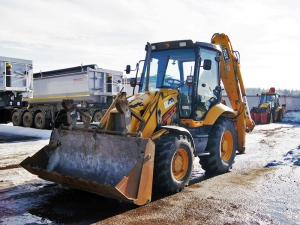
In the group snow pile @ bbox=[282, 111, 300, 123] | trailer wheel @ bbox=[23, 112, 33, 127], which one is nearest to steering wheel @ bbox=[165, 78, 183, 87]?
trailer wheel @ bbox=[23, 112, 33, 127]

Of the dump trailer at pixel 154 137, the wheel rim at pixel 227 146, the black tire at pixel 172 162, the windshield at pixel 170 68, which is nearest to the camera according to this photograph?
the dump trailer at pixel 154 137

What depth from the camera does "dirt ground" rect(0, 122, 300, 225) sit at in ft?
14.3

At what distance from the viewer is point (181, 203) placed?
16.4ft

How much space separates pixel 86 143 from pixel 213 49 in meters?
3.30

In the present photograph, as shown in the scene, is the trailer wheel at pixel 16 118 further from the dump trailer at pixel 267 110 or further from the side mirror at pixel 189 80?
the dump trailer at pixel 267 110

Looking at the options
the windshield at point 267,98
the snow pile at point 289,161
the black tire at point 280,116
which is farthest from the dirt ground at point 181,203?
the black tire at point 280,116

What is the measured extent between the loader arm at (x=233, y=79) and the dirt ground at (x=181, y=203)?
1410mm

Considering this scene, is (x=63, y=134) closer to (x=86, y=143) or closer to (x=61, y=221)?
(x=86, y=143)

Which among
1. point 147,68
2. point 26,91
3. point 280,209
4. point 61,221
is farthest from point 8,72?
point 280,209

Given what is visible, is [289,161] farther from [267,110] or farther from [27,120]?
[267,110]

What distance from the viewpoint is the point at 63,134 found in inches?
225

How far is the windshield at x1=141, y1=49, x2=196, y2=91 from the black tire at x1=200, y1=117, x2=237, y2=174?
126cm

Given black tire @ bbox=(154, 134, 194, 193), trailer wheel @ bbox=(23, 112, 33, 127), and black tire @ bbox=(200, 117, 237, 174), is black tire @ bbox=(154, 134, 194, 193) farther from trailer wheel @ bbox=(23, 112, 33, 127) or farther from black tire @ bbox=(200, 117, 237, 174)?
trailer wheel @ bbox=(23, 112, 33, 127)

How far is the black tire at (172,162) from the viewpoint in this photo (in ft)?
16.9
